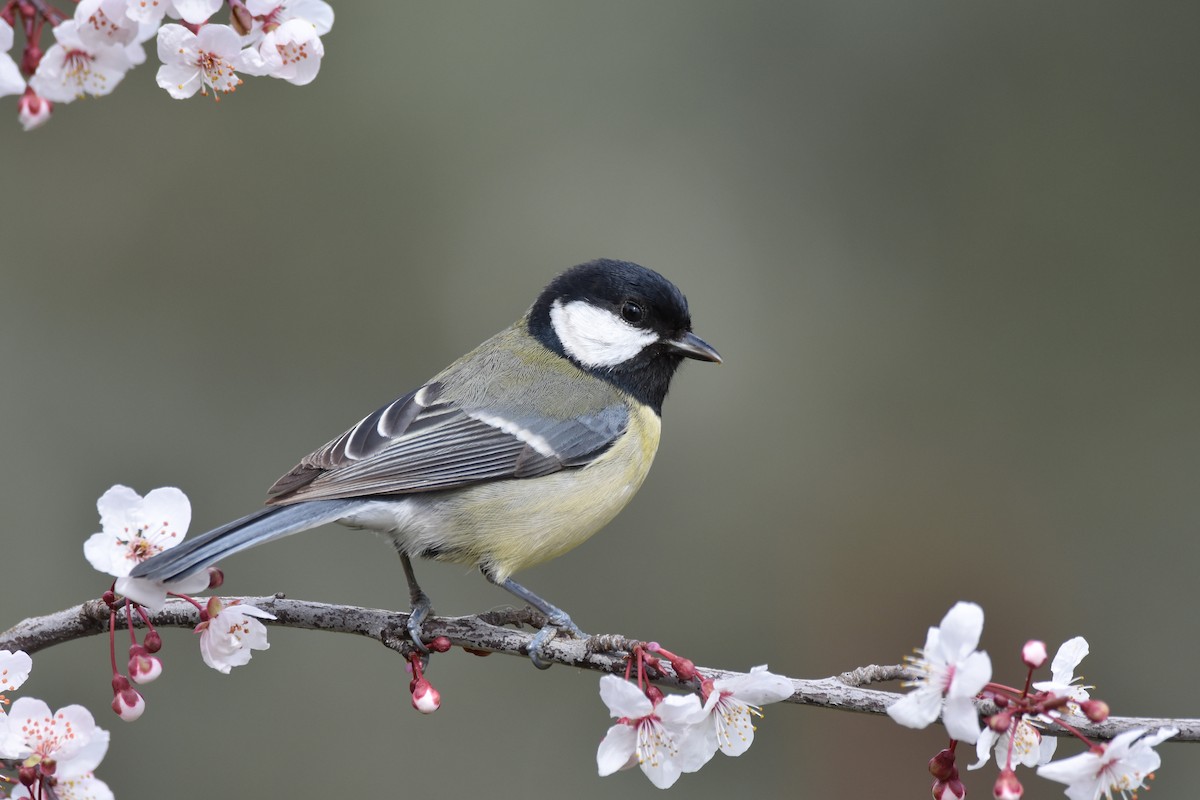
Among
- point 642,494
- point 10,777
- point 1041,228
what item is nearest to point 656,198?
point 642,494

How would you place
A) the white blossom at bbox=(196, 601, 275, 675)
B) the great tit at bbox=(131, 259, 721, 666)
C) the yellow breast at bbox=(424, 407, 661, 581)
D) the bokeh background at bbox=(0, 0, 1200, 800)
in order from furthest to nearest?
the bokeh background at bbox=(0, 0, 1200, 800) < the yellow breast at bbox=(424, 407, 661, 581) < the great tit at bbox=(131, 259, 721, 666) < the white blossom at bbox=(196, 601, 275, 675)

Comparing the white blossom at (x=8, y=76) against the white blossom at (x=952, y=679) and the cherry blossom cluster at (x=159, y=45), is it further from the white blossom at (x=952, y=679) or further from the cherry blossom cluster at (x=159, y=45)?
the white blossom at (x=952, y=679)

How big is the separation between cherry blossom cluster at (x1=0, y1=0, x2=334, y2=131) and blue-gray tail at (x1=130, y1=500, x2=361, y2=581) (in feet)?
2.04

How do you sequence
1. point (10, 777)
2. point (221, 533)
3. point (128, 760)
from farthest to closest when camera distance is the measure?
point (128, 760)
point (221, 533)
point (10, 777)

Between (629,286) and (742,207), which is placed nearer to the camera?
(629,286)

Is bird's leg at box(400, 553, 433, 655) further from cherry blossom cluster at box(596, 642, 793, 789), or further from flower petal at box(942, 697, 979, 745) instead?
flower petal at box(942, 697, 979, 745)

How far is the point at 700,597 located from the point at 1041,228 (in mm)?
2073

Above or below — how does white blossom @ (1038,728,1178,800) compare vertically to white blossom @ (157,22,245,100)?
below

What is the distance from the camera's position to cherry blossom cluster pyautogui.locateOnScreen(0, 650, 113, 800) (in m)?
1.67

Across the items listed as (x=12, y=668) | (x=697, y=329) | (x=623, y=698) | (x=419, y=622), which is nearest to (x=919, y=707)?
(x=623, y=698)

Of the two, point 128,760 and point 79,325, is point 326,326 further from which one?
point 128,760

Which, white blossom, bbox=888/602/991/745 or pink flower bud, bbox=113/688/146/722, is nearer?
white blossom, bbox=888/602/991/745

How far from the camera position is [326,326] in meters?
4.56

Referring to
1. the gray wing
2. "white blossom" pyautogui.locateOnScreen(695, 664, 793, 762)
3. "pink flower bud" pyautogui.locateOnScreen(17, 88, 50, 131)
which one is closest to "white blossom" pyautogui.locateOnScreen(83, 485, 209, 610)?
the gray wing
